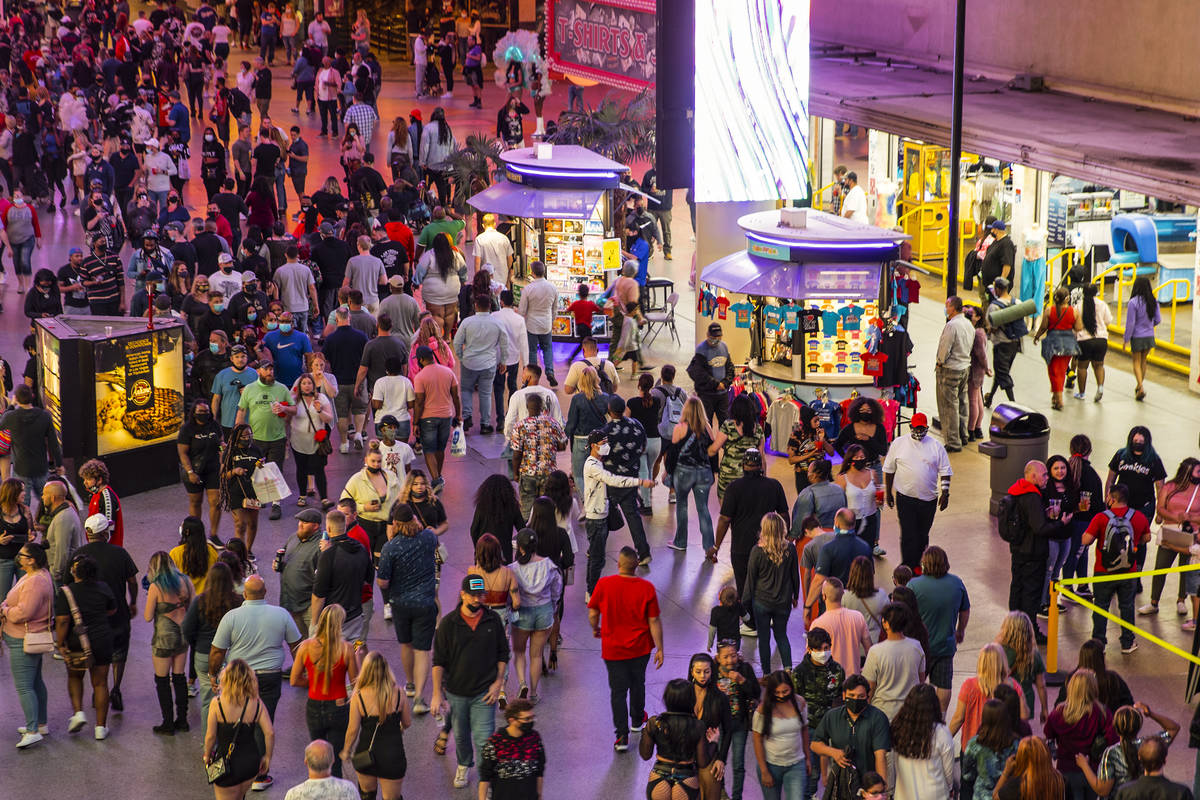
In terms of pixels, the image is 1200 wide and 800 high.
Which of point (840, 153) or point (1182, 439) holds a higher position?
point (840, 153)

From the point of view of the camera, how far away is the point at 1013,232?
22.4m

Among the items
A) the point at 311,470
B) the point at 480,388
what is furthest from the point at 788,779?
the point at 480,388

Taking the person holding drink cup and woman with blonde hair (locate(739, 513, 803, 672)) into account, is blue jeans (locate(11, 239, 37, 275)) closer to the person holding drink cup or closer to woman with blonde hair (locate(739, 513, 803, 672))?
woman with blonde hair (locate(739, 513, 803, 672))

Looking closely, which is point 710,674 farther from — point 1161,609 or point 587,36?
point 587,36

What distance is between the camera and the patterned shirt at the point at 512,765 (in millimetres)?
8430

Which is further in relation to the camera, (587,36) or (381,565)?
(587,36)

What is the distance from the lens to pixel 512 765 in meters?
8.42

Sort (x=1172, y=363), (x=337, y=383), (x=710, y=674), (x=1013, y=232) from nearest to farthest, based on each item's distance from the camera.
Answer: (x=710, y=674), (x=337, y=383), (x=1172, y=363), (x=1013, y=232)

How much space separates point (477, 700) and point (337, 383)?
6.81 meters

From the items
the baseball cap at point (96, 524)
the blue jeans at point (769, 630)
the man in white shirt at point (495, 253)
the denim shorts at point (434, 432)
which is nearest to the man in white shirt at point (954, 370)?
the denim shorts at point (434, 432)

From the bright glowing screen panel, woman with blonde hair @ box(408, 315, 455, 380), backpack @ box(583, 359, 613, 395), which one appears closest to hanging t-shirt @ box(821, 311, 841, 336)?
backpack @ box(583, 359, 613, 395)

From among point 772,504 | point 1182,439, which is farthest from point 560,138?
point 772,504

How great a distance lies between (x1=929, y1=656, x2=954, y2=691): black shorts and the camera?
10391 millimetres

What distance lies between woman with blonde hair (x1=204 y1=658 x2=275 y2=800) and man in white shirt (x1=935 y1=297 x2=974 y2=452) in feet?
29.8
